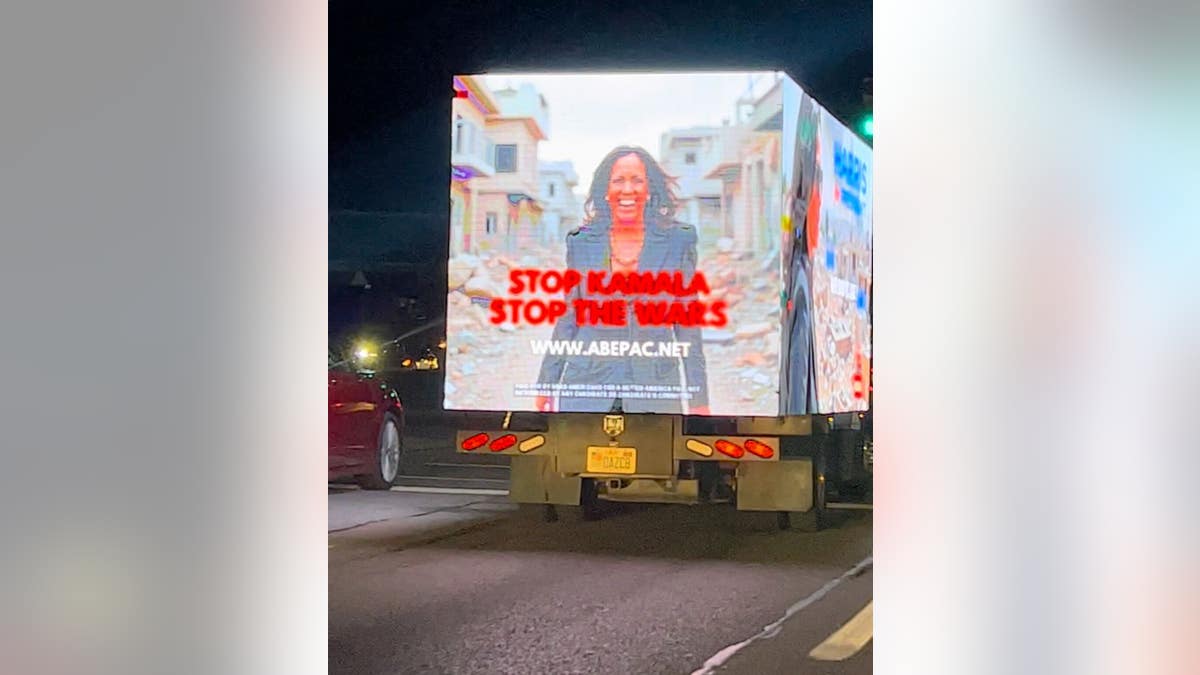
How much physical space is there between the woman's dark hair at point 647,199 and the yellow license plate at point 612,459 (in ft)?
3.31

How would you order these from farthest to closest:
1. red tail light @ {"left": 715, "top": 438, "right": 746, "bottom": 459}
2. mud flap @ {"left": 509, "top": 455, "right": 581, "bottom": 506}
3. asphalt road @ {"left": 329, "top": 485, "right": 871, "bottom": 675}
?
mud flap @ {"left": 509, "top": 455, "right": 581, "bottom": 506}
red tail light @ {"left": 715, "top": 438, "right": 746, "bottom": 459}
asphalt road @ {"left": 329, "top": 485, "right": 871, "bottom": 675}

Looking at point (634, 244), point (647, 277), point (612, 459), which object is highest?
point (634, 244)

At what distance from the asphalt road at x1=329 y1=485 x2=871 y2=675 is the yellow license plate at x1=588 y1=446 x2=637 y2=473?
0.34 meters

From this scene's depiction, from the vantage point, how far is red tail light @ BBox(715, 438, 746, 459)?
429 centimetres

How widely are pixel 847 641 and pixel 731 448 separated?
4.02ft

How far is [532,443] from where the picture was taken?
448 centimetres

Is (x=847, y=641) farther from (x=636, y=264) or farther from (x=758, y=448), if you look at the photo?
(x=636, y=264)

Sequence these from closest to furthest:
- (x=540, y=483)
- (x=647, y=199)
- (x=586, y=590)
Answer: (x=586, y=590), (x=647, y=199), (x=540, y=483)

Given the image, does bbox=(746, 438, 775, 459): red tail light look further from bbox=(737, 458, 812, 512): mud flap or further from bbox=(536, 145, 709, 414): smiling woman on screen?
bbox=(536, 145, 709, 414): smiling woman on screen

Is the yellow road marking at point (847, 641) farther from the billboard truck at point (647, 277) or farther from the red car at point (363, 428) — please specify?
the red car at point (363, 428)

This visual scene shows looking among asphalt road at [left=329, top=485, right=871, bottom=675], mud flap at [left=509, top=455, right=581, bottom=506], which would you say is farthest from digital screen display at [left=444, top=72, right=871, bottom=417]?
asphalt road at [left=329, top=485, right=871, bottom=675]

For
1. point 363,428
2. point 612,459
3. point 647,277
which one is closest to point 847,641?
point 612,459
